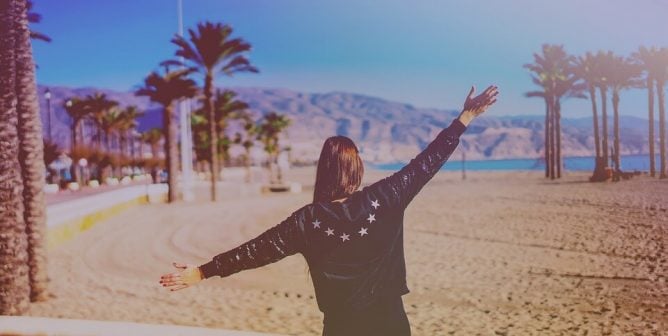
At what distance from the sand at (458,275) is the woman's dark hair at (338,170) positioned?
4.92 metres

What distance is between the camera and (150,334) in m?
4.51

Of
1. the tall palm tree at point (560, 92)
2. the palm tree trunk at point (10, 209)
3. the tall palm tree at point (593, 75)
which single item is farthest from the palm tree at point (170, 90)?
the tall palm tree at point (560, 92)

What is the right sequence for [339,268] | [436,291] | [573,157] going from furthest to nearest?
[573,157] < [436,291] < [339,268]

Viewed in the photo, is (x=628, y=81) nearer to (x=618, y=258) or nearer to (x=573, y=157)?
(x=618, y=258)

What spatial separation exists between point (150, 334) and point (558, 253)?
30.1ft

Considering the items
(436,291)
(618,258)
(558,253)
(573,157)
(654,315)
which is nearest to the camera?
(654,315)

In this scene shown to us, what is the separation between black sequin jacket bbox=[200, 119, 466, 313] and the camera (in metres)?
2.37

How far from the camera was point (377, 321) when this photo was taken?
244 cm

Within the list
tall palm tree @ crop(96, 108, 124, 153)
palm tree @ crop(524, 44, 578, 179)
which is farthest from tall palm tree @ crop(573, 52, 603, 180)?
tall palm tree @ crop(96, 108, 124, 153)

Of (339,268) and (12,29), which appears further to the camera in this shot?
(12,29)

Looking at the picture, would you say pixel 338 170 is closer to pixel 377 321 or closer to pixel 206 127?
pixel 377 321

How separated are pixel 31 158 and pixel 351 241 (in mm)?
7047

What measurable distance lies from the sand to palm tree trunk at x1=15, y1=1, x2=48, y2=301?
478 mm

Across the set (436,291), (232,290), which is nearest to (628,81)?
(436,291)
